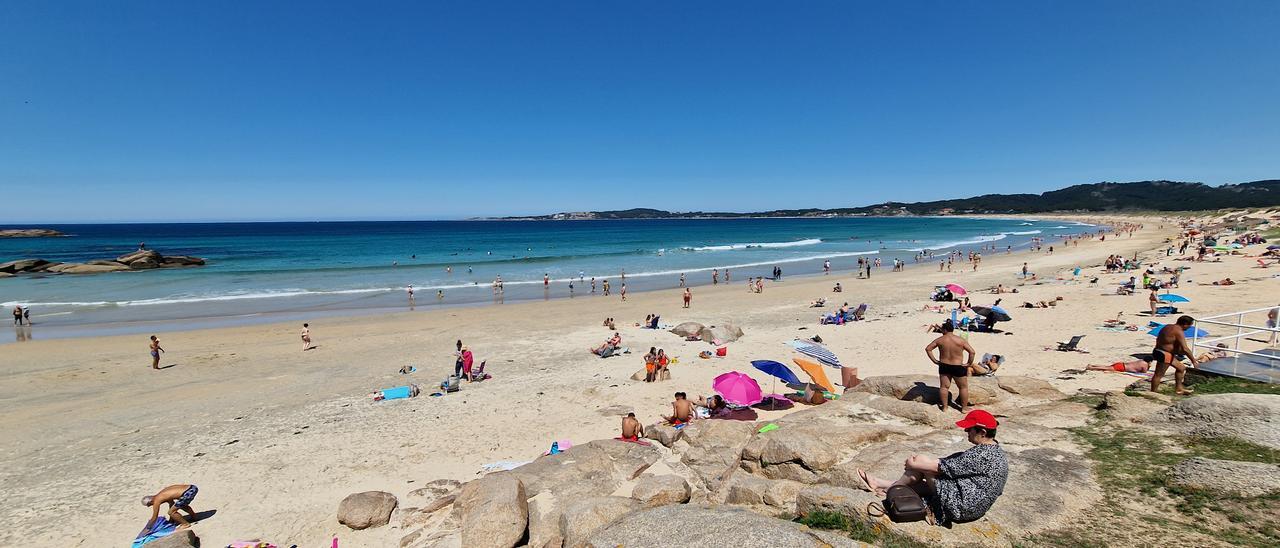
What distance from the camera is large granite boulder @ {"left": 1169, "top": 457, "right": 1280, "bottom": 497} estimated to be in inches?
201

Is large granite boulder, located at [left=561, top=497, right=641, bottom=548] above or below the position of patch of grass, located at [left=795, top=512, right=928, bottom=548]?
below

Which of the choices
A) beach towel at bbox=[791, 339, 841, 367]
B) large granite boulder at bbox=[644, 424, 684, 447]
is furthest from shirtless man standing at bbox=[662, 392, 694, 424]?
beach towel at bbox=[791, 339, 841, 367]

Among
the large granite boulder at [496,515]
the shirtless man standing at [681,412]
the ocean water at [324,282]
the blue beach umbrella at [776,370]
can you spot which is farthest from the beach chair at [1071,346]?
the ocean water at [324,282]

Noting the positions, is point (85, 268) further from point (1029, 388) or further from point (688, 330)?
point (1029, 388)

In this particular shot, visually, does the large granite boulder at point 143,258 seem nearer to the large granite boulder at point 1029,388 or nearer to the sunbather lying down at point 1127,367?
the large granite boulder at point 1029,388

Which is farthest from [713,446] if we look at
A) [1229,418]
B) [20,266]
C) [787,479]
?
[20,266]

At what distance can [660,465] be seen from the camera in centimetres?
833

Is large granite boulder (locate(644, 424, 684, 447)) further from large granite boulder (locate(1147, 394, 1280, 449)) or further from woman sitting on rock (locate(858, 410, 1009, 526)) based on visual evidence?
large granite boulder (locate(1147, 394, 1280, 449))

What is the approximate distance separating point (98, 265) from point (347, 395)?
5398 centimetres

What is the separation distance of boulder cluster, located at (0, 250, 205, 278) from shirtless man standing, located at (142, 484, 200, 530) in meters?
55.8

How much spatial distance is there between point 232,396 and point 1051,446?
16.5m

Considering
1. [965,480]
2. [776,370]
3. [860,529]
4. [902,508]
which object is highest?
[965,480]

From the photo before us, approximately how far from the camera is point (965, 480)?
5023 millimetres

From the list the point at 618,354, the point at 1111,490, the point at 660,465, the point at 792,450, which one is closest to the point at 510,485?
the point at 660,465
